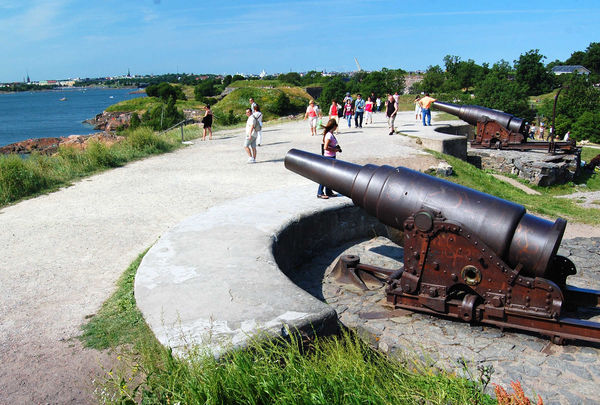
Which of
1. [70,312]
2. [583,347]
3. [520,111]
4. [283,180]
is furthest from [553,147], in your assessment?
[520,111]

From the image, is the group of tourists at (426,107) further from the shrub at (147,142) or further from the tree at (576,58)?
the tree at (576,58)

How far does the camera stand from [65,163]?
10070 mm

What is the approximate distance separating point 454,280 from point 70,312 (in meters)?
3.13

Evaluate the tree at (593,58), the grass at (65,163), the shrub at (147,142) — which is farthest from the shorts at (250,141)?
the tree at (593,58)

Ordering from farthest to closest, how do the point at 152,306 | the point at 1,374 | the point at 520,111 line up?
the point at 520,111 < the point at 152,306 < the point at 1,374

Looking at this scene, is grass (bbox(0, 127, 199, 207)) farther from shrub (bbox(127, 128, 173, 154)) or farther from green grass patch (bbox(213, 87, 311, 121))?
green grass patch (bbox(213, 87, 311, 121))

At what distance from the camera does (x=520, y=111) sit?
34.9m

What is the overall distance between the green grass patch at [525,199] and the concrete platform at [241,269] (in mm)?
3541

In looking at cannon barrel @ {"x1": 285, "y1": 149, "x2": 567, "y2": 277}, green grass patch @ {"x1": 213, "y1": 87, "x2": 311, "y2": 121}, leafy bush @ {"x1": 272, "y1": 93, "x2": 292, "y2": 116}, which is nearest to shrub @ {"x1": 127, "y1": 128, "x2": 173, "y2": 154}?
cannon barrel @ {"x1": 285, "y1": 149, "x2": 567, "y2": 277}

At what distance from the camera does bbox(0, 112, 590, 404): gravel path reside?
3.23m

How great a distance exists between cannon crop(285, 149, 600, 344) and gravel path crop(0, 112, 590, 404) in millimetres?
2408

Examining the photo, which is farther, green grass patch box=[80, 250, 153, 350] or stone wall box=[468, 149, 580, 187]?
stone wall box=[468, 149, 580, 187]

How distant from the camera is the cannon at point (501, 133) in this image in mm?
14219

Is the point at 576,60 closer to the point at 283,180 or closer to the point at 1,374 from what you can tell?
the point at 283,180
